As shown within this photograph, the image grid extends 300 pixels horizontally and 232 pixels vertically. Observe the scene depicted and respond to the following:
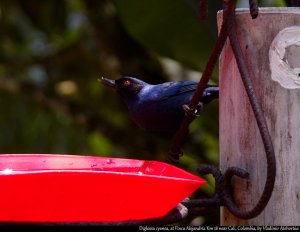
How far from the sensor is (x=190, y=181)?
170cm

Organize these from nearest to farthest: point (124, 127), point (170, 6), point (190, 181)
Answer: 1. point (190, 181)
2. point (170, 6)
3. point (124, 127)

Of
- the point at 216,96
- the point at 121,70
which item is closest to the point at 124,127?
the point at 121,70

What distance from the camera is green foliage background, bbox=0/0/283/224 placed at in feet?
12.0

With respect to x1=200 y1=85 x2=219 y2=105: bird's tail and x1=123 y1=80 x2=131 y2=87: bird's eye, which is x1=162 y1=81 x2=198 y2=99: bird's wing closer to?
x1=200 y1=85 x2=219 y2=105: bird's tail

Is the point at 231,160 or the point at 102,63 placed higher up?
the point at 231,160

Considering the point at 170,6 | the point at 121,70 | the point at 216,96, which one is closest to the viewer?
the point at 216,96

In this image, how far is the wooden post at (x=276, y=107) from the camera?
6.43ft

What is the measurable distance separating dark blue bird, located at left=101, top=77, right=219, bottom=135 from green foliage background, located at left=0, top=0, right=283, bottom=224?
51 cm

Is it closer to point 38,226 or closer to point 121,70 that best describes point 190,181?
point 38,226

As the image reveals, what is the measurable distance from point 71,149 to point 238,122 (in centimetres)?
367

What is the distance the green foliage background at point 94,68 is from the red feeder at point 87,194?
1.72 m

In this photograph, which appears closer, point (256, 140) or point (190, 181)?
point (190, 181)

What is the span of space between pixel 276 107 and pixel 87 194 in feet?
1.78

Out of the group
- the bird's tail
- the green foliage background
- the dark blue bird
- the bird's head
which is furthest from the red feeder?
the green foliage background
